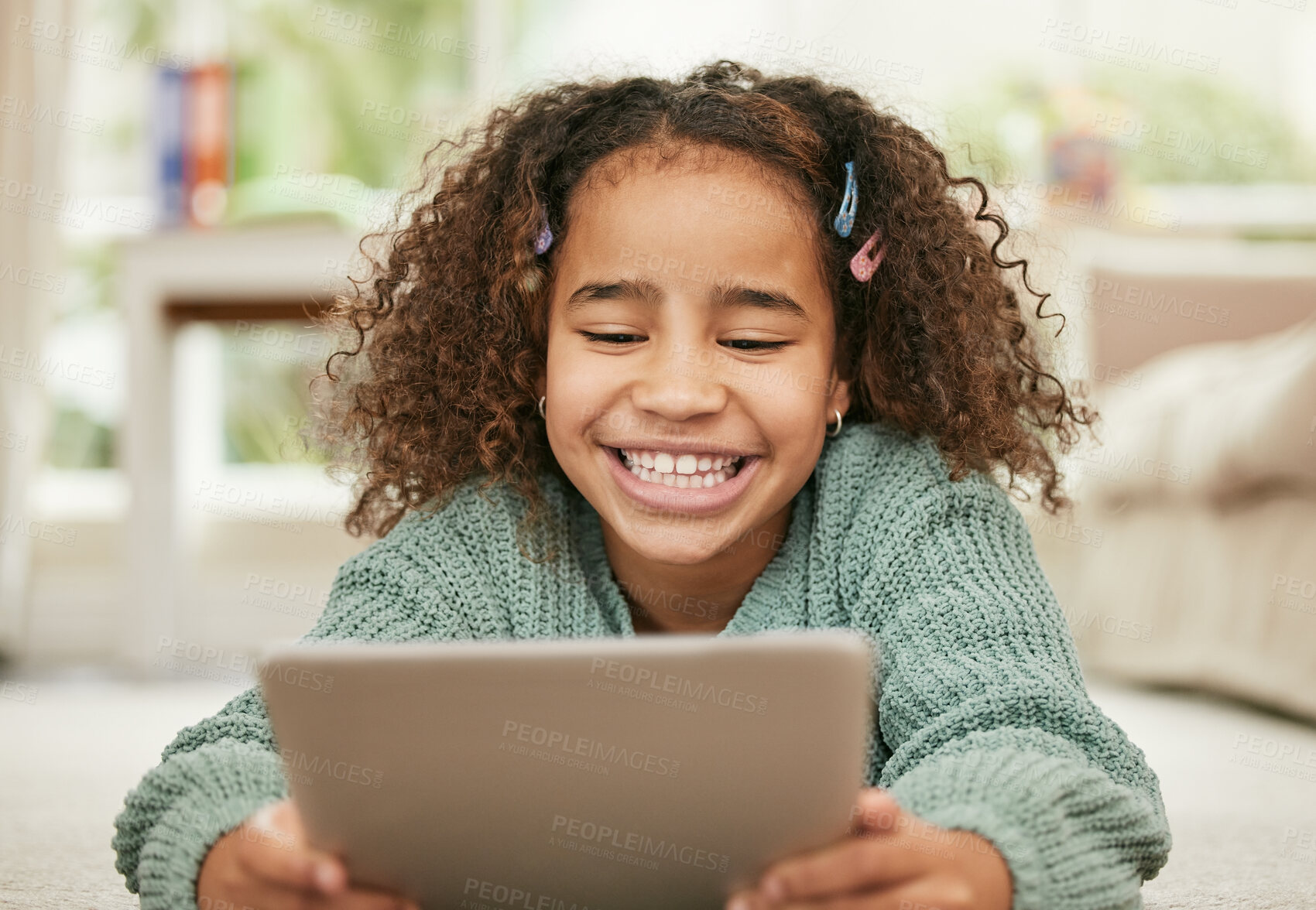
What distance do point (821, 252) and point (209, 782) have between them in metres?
0.62

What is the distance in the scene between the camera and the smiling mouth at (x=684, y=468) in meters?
1.04

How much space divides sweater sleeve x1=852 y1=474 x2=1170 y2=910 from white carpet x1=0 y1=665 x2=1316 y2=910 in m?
0.22

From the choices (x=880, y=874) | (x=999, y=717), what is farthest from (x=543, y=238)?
(x=880, y=874)

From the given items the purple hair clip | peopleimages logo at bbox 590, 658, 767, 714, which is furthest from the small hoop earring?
peopleimages logo at bbox 590, 658, 767, 714

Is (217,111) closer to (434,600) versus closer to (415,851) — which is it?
(434,600)

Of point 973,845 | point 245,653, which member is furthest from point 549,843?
point 245,653

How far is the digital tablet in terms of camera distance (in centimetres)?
59

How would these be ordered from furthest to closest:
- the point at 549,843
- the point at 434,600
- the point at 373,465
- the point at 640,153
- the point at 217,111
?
the point at 217,111 < the point at 373,465 < the point at 640,153 < the point at 434,600 < the point at 549,843

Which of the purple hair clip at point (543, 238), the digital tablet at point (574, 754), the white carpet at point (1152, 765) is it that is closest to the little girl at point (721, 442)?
the purple hair clip at point (543, 238)

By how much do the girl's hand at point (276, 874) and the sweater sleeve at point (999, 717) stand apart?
1.01 feet

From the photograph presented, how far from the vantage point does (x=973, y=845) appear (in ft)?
2.25

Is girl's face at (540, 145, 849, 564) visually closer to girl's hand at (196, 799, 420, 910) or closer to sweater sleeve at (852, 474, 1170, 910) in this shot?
sweater sleeve at (852, 474, 1170, 910)

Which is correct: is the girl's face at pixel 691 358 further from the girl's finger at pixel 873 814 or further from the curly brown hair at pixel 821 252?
the girl's finger at pixel 873 814

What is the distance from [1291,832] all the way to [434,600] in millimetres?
810
